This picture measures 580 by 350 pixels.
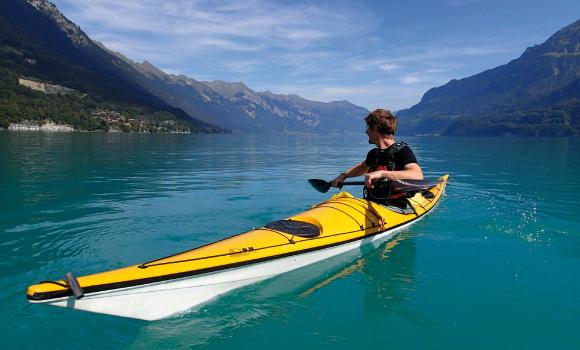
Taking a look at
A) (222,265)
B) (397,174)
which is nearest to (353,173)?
(397,174)

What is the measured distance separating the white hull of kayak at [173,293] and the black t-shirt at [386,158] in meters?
2.74

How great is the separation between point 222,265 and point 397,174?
14.1 ft

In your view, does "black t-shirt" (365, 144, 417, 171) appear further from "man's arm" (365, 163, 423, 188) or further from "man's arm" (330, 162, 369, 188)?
"man's arm" (330, 162, 369, 188)

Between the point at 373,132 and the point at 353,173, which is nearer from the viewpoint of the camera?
the point at 373,132

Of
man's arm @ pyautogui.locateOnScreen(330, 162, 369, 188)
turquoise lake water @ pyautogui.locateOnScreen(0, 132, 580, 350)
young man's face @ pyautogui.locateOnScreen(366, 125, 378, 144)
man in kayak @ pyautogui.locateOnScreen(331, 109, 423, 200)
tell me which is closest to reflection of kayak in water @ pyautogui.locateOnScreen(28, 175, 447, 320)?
turquoise lake water @ pyautogui.locateOnScreen(0, 132, 580, 350)

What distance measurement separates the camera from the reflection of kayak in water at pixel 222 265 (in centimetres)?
471

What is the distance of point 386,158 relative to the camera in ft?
28.6

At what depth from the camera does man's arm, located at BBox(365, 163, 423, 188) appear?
814 centimetres

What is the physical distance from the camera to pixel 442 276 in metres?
7.97

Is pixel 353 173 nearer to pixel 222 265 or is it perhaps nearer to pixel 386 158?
pixel 386 158

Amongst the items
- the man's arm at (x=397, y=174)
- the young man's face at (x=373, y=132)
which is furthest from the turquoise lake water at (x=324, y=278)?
the young man's face at (x=373, y=132)

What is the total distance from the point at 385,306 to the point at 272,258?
2.12 metres

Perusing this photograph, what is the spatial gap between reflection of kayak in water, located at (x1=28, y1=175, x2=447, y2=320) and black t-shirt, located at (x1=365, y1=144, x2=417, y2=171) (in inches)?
39.2

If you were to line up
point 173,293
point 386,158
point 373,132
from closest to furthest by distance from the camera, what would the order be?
point 173,293 → point 373,132 → point 386,158
